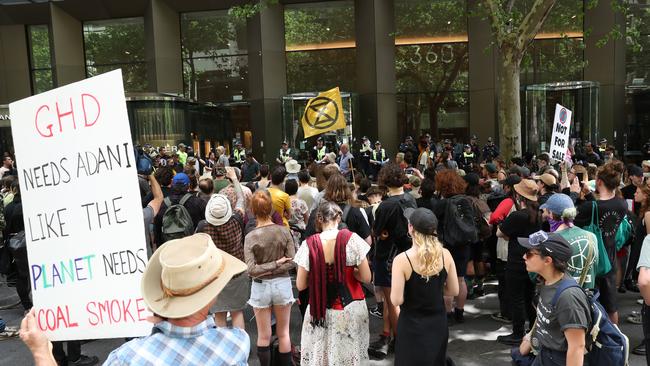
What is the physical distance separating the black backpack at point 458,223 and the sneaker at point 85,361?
14.0ft

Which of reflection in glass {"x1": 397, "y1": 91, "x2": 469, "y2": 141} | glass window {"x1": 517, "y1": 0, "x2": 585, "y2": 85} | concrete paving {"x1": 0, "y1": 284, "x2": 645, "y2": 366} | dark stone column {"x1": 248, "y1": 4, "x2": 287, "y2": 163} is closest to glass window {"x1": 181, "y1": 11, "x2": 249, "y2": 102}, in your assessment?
dark stone column {"x1": 248, "y1": 4, "x2": 287, "y2": 163}

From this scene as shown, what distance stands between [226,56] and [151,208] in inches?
911

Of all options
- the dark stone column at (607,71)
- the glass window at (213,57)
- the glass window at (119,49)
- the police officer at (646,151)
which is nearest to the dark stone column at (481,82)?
the dark stone column at (607,71)

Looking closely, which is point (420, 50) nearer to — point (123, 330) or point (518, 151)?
point (518, 151)

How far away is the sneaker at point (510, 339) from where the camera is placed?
6.25 meters

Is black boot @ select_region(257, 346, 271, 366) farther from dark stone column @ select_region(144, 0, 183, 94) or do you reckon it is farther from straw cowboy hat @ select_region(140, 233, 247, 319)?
dark stone column @ select_region(144, 0, 183, 94)

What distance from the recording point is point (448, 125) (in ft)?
89.5

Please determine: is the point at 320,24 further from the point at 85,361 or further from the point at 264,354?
the point at 264,354

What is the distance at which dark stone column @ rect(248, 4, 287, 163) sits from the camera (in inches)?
1022

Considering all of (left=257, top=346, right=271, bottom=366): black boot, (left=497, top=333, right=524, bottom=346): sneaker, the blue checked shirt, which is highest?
the blue checked shirt

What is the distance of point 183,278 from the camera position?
88.5 inches

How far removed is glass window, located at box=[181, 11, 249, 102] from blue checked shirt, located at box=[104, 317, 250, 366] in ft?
87.6

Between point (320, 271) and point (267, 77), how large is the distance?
22416mm

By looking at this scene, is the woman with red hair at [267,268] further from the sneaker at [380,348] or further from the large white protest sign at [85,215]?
the large white protest sign at [85,215]
